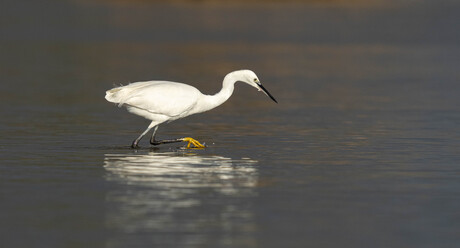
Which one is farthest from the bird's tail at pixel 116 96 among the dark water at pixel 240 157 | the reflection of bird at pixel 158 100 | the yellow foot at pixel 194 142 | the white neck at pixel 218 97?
the white neck at pixel 218 97

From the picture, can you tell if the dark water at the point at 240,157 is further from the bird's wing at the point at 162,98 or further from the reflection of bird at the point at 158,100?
the bird's wing at the point at 162,98

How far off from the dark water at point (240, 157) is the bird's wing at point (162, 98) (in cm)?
62

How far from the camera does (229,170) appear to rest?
14.8 meters

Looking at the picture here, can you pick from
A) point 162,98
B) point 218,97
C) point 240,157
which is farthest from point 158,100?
point 240,157

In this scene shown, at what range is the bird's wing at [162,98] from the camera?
17188 millimetres

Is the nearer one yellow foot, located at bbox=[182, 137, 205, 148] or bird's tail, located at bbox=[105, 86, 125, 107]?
bird's tail, located at bbox=[105, 86, 125, 107]

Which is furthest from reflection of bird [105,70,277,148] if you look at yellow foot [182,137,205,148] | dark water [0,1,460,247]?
dark water [0,1,460,247]

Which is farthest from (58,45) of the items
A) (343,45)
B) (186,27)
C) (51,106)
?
(51,106)

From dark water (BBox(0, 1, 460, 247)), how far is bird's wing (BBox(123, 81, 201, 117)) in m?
0.62

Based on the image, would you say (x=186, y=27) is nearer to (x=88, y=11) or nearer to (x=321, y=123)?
(x=88, y=11)

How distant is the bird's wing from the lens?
677 inches

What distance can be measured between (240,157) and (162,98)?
70.1 inches

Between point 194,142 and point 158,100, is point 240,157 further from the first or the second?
point 158,100

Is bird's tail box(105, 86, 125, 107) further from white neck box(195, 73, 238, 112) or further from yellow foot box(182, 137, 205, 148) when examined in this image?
white neck box(195, 73, 238, 112)
